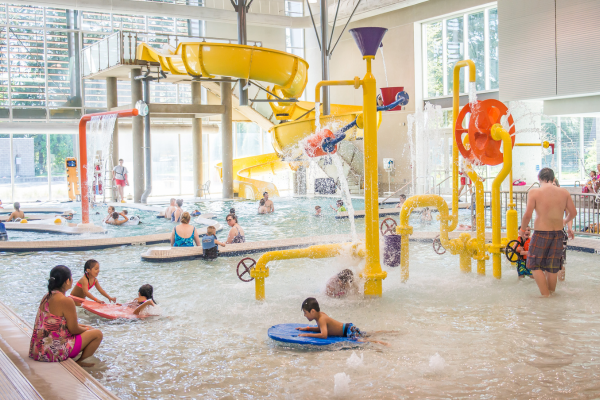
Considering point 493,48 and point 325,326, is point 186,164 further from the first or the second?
point 325,326

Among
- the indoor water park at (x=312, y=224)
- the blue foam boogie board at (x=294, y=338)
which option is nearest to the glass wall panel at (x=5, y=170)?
the indoor water park at (x=312, y=224)

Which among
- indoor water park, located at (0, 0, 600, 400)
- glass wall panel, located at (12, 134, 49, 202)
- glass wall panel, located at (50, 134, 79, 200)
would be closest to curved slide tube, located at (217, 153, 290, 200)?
indoor water park, located at (0, 0, 600, 400)

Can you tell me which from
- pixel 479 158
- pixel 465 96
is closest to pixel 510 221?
pixel 479 158

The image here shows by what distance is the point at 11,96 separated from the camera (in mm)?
19984

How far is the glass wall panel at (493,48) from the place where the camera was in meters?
18.1

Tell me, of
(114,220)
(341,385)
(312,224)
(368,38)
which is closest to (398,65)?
(312,224)

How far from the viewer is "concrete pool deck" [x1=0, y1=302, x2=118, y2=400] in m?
2.98

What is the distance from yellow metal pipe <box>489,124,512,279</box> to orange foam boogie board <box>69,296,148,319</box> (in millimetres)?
3758

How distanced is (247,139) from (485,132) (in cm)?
1985

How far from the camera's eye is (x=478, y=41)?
733 inches

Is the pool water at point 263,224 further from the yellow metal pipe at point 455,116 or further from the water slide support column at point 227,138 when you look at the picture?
the yellow metal pipe at point 455,116

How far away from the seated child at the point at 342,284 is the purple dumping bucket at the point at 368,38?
212cm

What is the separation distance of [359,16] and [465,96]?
17.5ft

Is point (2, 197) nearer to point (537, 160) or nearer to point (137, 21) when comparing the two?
point (137, 21)
